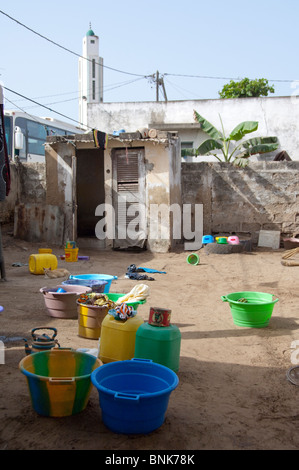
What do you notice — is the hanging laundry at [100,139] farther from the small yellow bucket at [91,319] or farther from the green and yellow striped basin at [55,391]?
the green and yellow striped basin at [55,391]

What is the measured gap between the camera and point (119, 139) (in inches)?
411

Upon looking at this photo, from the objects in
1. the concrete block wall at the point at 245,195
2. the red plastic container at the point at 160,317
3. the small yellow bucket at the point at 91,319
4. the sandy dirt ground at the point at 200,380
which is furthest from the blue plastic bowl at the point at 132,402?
the concrete block wall at the point at 245,195

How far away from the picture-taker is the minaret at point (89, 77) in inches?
1380

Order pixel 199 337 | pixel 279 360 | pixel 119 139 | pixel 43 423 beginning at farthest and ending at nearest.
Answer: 1. pixel 119 139
2. pixel 199 337
3. pixel 279 360
4. pixel 43 423

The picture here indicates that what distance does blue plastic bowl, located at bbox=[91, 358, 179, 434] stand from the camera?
2340mm

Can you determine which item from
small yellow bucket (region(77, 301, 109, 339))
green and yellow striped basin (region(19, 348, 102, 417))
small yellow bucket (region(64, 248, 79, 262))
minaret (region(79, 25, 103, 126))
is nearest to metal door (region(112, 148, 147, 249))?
small yellow bucket (region(64, 248, 79, 262))

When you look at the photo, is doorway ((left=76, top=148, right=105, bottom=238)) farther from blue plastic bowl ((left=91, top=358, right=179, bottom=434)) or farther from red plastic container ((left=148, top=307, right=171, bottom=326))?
blue plastic bowl ((left=91, top=358, right=179, bottom=434))

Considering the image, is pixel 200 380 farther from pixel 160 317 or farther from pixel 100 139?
pixel 100 139

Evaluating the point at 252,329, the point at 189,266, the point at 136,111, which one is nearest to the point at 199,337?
the point at 252,329

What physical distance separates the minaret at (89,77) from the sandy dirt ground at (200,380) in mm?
30045

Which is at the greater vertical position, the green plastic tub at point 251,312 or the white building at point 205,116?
the white building at point 205,116
